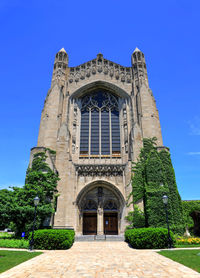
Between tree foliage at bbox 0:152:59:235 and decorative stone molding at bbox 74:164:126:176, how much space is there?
3621mm

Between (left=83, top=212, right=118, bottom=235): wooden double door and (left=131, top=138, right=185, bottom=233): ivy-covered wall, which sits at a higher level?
(left=131, top=138, right=185, bottom=233): ivy-covered wall

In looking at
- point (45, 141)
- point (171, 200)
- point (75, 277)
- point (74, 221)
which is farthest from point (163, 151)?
point (75, 277)

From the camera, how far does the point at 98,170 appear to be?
23.1 metres

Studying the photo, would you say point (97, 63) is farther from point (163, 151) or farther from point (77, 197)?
point (77, 197)

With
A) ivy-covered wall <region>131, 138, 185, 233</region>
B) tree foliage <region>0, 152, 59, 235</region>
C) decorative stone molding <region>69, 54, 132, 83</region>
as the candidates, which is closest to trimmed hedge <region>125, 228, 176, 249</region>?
ivy-covered wall <region>131, 138, 185, 233</region>

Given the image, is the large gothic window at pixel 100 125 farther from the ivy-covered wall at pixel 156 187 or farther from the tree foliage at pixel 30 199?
the tree foliage at pixel 30 199

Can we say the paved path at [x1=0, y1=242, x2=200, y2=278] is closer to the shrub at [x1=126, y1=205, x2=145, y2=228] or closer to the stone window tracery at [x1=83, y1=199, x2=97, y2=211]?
the shrub at [x1=126, y1=205, x2=145, y2=228]

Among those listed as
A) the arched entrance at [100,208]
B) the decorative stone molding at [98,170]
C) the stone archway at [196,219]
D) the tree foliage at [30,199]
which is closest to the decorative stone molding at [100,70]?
the decorative stone molding at [98,170]

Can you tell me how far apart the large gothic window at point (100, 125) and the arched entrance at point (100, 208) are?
4.78 metres

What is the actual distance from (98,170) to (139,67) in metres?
17.7

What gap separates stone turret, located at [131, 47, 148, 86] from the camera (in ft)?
93.0

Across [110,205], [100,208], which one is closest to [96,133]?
[110,205]

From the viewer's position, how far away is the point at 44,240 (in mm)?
12883

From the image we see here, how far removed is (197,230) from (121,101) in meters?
21.5
